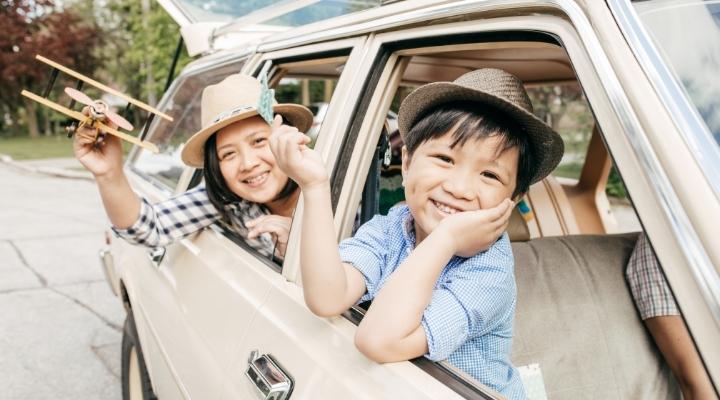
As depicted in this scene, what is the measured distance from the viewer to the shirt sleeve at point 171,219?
2.06 metres

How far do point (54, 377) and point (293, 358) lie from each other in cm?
276

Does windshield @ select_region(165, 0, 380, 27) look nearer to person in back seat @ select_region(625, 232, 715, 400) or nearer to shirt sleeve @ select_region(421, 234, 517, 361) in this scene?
shirt sleeve @ select_region(421, 234, 517, 361)

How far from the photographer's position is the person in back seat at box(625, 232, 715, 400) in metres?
1.69

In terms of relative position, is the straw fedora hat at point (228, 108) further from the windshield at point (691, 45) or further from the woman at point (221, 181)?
the windshield at point (691, 45)

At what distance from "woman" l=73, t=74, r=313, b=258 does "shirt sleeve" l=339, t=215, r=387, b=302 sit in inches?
19.9

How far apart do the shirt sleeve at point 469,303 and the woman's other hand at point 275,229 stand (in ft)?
2.16

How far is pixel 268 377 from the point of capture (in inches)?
52.4

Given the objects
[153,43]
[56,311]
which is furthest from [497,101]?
[153,43]

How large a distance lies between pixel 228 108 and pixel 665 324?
4.99ft

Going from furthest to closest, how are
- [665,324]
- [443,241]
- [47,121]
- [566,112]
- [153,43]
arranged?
[47,121], [153,43], [566,112], [665,324], [443,241]

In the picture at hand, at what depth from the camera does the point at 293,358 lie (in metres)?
1.32

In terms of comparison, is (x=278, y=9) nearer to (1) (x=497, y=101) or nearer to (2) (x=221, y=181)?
(2) (x=221, y=181)

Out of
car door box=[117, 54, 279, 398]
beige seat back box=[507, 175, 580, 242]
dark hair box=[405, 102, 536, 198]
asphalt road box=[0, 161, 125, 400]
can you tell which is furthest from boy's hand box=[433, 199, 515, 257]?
asphalt road box=[0, 161, 125, 400]

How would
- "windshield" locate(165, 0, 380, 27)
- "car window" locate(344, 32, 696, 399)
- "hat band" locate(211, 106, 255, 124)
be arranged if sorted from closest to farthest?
"car window" locate(344, 32, 696, 399), "windshield" locate(165, 0, 380, 27), "hat band" locate(211, 106, 255, 124)
